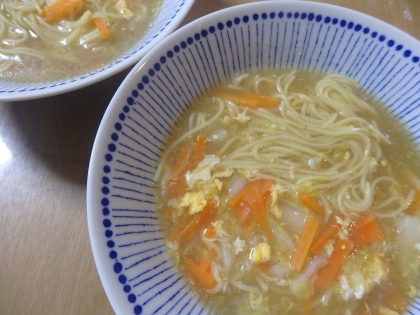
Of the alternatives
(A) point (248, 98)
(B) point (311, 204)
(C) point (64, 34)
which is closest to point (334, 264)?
(B) point (311, 204)

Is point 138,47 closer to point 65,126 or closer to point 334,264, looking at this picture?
point 65,126

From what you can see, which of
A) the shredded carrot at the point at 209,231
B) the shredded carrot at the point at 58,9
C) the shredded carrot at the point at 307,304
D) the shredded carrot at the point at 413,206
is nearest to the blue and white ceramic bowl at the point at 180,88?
the shredded carrot at the point at 209,231

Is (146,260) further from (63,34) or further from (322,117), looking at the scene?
(63,34)

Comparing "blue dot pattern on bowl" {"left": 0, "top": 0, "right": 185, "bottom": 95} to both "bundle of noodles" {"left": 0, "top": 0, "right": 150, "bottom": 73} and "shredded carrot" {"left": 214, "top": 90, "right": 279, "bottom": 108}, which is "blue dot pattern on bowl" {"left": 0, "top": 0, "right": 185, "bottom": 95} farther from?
"shredded carrot" {"left": 214, "top": 90, "right": 279, "bottom": 108}

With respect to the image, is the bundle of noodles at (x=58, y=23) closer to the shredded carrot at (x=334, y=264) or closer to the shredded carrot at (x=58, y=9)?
the shredded carrot at (x=58, y=9)

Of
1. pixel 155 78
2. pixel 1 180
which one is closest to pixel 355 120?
pixel 155 78

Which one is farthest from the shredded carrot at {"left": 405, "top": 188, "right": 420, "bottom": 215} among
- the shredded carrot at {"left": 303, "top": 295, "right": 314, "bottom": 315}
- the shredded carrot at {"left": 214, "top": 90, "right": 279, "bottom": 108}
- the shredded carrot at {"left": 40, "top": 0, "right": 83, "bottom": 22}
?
the shredded carrot at {"left": 40, "top": 0, "right": 83, "bottom": 22}
